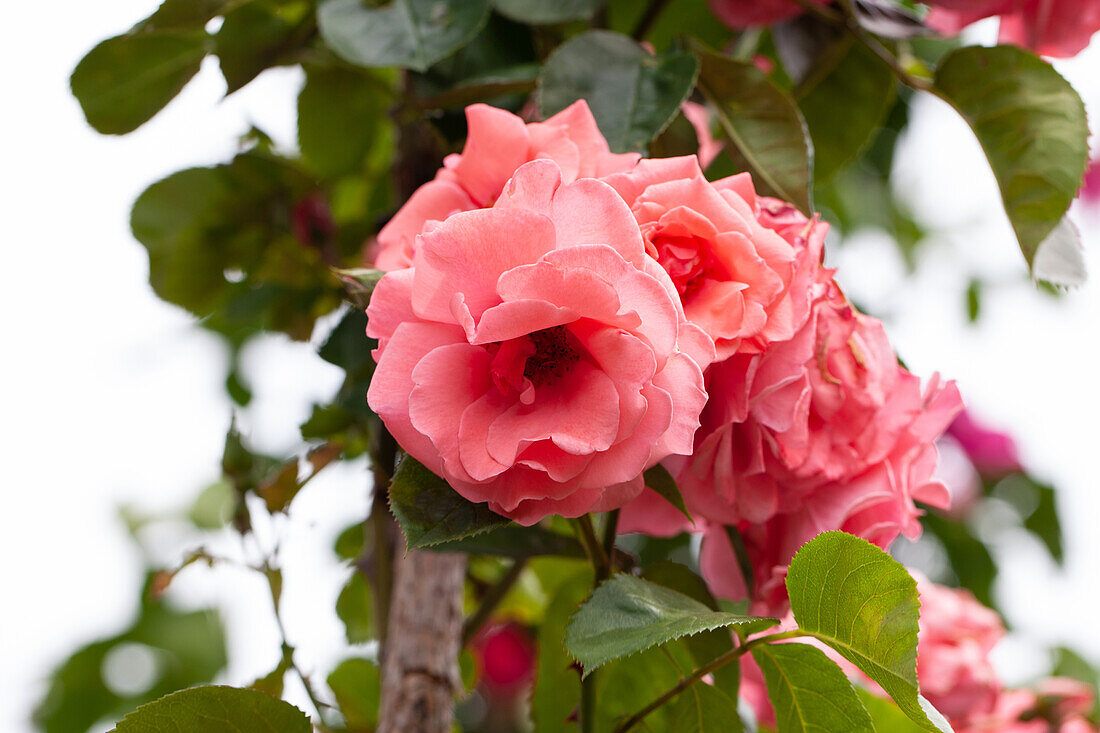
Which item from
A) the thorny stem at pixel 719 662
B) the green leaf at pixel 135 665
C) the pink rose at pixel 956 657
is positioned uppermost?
the thorny stem at pixel 719 662

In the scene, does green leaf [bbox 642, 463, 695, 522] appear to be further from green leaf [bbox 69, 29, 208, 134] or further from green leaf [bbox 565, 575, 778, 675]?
green leaf [bbox 69, 29, 208, 134]

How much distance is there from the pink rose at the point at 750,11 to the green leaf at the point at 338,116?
0.25 metres

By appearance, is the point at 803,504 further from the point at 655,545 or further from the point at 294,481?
the point at 655,545

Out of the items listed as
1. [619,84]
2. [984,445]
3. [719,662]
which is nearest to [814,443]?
[719,662]

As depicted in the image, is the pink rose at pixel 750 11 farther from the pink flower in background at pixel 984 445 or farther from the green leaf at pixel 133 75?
the pink flower in background at pixel 984 445

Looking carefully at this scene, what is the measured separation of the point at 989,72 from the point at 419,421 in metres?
0.41

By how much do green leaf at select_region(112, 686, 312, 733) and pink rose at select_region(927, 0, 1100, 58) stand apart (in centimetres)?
53

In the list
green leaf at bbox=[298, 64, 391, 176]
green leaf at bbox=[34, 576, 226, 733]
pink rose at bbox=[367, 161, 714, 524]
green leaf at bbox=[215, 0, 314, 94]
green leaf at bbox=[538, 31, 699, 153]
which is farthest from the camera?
green leaf at bbox=[34, 576, 226, 733]

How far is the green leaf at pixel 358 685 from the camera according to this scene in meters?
0.68

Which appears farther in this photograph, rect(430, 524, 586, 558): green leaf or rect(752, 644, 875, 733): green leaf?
rect(430, 524, 586, 558): green leaf

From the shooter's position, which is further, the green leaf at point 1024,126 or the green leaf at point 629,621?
the green leaf at point 1024,126

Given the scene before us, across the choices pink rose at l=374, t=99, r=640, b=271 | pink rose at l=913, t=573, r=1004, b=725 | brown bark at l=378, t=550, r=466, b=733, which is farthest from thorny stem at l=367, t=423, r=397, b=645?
pink rose at l=913, t=573, r=1004, b=725

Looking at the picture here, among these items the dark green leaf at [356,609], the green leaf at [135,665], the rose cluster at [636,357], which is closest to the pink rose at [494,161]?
the rose cluster at [636,357]

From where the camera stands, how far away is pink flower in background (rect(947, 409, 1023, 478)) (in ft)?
4.19
